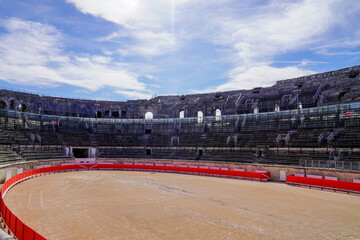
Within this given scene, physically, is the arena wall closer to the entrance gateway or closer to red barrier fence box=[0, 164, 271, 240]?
red barrier fence box=[0, 164, 271, 240]

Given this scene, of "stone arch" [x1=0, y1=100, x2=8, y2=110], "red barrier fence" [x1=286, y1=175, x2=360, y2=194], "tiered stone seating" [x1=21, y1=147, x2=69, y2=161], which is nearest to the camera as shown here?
"red barrier fence" [x1=286, y1=175, x2=360, y2=194]

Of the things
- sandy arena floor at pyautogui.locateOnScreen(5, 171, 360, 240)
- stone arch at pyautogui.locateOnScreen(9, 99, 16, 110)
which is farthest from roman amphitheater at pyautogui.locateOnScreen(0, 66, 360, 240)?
stone arch at pyautogui.locateOnScreen(9, 99, 16, 110)

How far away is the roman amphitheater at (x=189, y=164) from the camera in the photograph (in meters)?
16.4

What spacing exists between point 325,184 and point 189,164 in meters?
23.5

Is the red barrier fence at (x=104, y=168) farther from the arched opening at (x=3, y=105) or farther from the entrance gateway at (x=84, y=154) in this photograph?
the arched opening at (x=3, y=105)

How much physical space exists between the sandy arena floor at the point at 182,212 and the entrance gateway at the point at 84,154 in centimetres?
2166

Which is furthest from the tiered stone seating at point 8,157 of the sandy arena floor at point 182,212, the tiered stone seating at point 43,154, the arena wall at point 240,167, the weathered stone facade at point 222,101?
the weathered stone facade at point 222,101

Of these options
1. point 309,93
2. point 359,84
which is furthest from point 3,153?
point 359,84

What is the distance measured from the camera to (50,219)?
16.7 m

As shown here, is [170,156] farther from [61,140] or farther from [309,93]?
[309,93]

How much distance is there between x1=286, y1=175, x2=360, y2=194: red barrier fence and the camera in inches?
1081

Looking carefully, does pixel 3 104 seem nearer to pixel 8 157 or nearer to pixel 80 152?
pixel 80 152

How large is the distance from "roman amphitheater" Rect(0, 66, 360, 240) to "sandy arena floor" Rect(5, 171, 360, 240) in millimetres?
93

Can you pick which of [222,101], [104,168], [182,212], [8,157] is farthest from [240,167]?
[8,157]
